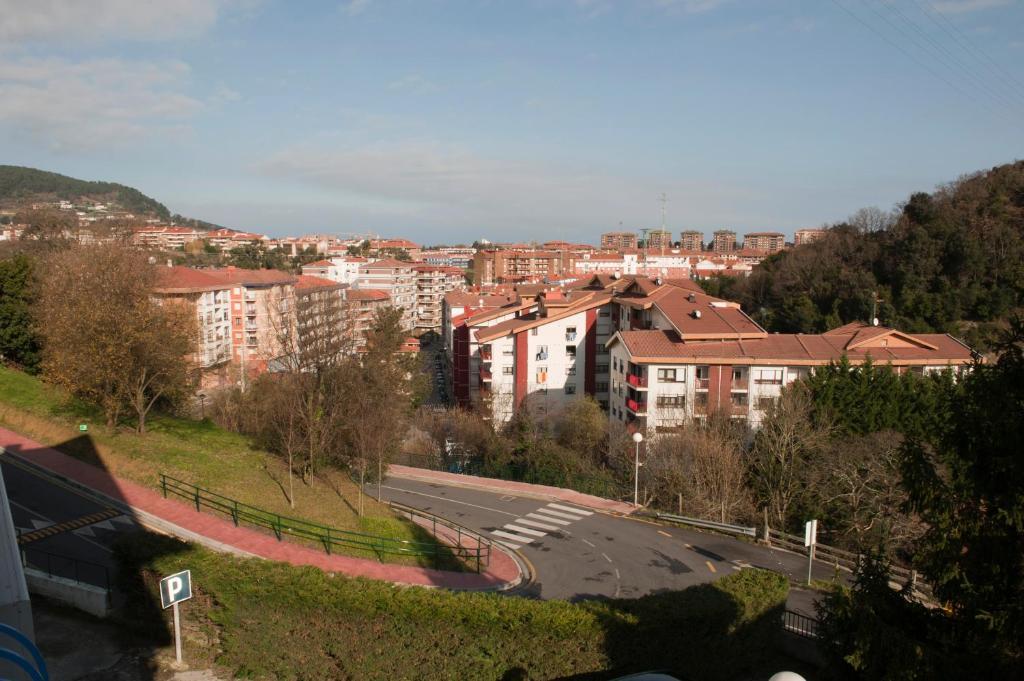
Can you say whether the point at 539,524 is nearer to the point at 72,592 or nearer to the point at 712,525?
the point at 712,525

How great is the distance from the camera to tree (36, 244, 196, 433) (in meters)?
20.5

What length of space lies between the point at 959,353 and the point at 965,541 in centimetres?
3551

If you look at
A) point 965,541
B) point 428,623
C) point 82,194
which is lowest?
point 428,623

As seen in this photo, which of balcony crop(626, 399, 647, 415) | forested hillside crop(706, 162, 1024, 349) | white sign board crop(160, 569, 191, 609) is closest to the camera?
white sign board crop(160, 569, 191, 609)

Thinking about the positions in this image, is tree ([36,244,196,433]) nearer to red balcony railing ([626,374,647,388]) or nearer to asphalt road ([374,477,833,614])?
asphalt road ([374,477,833,614])

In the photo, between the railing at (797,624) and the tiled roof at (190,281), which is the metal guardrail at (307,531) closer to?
the railing at (797,624)

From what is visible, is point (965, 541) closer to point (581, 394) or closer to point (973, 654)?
point (973, 654)

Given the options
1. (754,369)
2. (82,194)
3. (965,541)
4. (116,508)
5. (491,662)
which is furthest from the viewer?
(82,194)

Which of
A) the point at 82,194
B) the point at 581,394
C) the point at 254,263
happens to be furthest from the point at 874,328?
the point at 82,194

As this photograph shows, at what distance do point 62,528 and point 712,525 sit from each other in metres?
17.1

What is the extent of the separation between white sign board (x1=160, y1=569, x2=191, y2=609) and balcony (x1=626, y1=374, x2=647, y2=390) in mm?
28443

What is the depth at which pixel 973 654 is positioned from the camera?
6.13 meters

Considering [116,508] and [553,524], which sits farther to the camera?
[553,524]

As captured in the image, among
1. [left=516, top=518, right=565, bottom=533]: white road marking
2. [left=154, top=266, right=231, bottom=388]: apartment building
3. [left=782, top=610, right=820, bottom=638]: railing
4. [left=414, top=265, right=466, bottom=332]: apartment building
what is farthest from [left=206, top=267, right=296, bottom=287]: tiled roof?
[left=782, top=610, right=820, bottom=638]: railing
